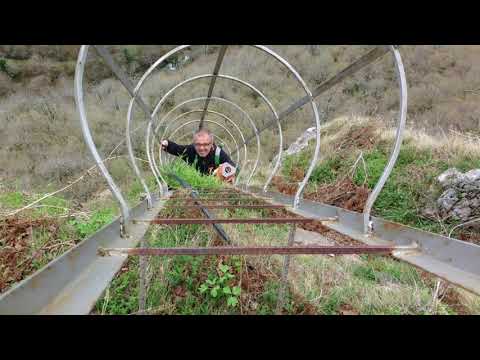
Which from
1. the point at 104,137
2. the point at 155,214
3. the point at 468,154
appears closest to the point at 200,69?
the point at 104,137

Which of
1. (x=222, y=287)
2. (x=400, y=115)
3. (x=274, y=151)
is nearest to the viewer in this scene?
(x=400, y=115)

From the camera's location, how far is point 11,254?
2154 millimetres

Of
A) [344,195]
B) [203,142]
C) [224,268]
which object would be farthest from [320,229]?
[203,142]

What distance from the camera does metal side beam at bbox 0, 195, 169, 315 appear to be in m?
0.73

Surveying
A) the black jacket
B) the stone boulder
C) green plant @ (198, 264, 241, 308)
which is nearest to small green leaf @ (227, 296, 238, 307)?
green plant @ (198, 264, 241, 308)

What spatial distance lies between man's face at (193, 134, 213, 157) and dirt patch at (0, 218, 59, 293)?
409 centimetres

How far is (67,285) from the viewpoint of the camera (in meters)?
0.95

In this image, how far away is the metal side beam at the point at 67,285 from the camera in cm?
73

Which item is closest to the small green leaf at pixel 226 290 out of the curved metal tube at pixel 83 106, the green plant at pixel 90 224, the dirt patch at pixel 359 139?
the curved metal tube at pixel 83 106

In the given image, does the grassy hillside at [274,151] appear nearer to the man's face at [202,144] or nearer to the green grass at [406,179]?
the green grass at [406,179]

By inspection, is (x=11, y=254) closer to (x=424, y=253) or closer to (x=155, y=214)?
(x=155, y=214)

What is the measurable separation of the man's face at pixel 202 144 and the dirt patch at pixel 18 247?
409cm

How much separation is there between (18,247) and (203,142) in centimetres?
453

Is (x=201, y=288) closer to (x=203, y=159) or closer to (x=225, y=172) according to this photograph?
(x=225, y=172)
